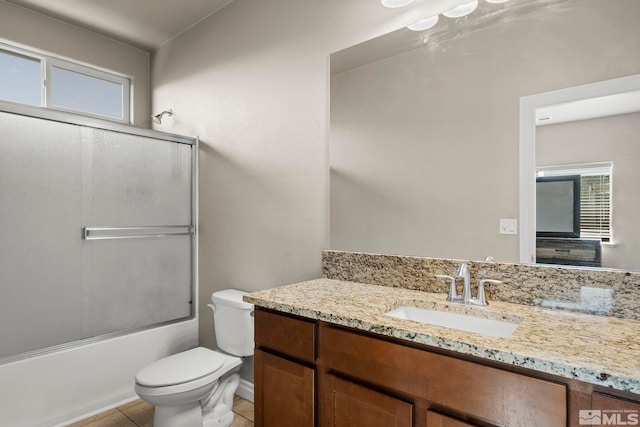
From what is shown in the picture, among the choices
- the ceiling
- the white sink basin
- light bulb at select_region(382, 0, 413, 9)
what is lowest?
the white sink basin

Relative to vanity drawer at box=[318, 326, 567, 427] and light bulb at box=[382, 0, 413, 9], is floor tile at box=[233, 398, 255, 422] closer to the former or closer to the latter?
vanity drawer at box=[318, 326, 567, 427]

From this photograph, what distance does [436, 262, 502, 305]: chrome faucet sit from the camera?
1336mm

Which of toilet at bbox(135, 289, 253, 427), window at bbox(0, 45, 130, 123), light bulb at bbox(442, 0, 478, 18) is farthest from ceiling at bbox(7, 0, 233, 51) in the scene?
toilet at bbox(135, 289, 253, 427)

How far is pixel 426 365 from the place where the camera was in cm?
100

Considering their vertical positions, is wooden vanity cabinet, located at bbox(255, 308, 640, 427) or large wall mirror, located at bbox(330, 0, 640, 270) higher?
large wall mirror, located at bbox(330, 0, 640, 270)

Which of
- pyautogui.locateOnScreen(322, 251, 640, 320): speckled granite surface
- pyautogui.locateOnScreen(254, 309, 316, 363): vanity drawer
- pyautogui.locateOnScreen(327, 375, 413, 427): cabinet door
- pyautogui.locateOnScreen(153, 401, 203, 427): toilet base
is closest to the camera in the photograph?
pyautogui.locateOnScreen(327, 375, 413, 427): cabinet door

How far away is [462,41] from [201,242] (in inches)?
85.0

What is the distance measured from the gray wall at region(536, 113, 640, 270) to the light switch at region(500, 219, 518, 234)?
10.7 inches

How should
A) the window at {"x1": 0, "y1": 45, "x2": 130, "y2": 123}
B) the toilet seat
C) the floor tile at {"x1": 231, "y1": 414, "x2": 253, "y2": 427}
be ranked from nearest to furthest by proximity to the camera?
the toilet seat < the floor tile at {"x1": 231, "y1": 414, "x2": 253, "y2": 427} < the window at {"x1": 0, "y1": 45, "x2": 130, "y2": 123}

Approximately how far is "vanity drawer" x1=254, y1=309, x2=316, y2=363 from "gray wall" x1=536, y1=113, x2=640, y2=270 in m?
1.05

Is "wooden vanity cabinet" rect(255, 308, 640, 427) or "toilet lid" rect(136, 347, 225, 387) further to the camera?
"toilet lid" rect(136, 347, 225, 387)

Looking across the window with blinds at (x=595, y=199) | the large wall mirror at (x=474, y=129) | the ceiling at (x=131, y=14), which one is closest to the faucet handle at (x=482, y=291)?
the large wall mirror at (x=474, y=129)

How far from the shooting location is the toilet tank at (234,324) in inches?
82.7

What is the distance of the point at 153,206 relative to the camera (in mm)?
2506
